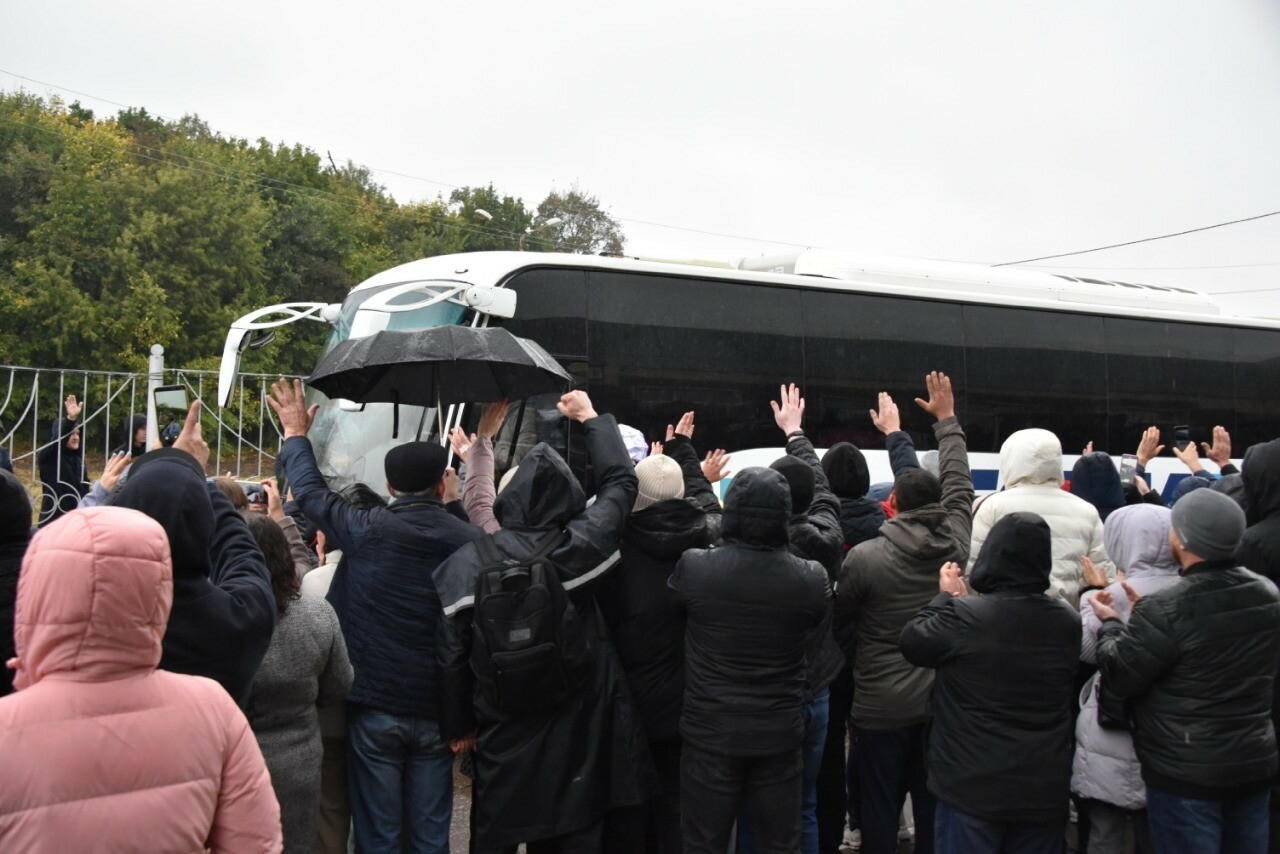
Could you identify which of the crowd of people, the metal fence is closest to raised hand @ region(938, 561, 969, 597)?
the crowd of people

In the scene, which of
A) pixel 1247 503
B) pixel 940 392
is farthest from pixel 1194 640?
Answer: pixel 940 392

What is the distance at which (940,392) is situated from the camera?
5508mm

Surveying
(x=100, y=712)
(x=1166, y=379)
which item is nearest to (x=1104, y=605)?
(x=100, y=712)

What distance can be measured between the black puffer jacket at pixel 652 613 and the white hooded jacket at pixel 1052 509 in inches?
58.2

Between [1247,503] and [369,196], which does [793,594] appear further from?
[369,196]

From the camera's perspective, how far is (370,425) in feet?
25.8

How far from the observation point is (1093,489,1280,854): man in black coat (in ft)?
12.4

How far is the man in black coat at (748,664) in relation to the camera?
3992 mm

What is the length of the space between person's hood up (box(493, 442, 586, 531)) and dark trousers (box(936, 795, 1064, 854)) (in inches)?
73.5

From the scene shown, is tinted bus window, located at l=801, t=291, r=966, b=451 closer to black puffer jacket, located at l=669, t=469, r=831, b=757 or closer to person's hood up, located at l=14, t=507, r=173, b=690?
black puffer jacket, located at l=669, t=469, r=831, b=757

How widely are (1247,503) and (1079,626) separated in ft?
4.97

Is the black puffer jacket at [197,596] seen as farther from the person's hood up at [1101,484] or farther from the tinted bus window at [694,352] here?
the tinted bus window at [694,352]

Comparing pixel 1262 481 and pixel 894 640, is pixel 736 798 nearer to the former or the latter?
pixel 894 640

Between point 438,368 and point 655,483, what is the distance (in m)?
2.04
